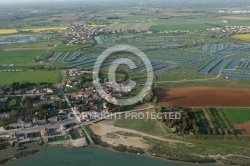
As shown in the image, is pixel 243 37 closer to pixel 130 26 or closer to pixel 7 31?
pixel 130 26

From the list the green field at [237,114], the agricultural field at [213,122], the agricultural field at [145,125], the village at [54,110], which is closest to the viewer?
the village at [54,110]

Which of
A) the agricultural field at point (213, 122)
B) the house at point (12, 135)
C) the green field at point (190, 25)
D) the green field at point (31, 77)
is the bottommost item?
the agricultural field at point (213, 122)

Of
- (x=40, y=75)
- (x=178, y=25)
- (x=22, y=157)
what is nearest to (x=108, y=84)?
(x=40, y=75)

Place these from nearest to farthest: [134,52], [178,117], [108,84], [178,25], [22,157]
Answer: [22,157] < [178,117] < [108,84] < [134,52] < [178,25]

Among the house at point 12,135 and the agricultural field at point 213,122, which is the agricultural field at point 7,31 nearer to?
the house at point 12,135

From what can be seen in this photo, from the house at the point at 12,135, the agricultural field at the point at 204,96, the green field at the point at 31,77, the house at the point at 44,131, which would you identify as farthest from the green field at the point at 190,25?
the house at the point at 12,135

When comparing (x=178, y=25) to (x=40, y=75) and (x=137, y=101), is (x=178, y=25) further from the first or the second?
(x=137, y=101)

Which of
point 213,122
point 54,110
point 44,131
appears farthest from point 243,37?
point 44,131

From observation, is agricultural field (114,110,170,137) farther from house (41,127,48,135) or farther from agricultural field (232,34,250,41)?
agricultural field (232,34,250,41)
